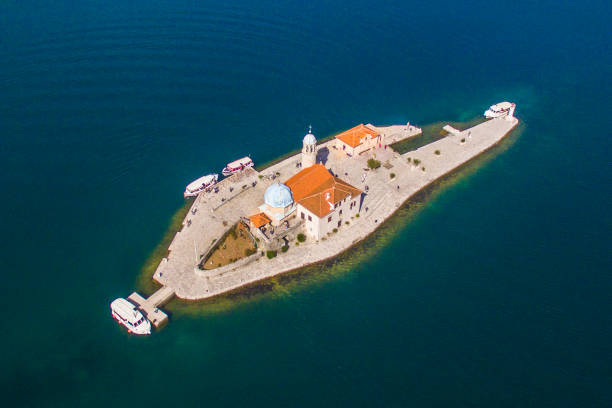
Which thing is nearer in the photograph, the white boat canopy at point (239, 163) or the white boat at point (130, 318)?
the white boat at point (130, 318)

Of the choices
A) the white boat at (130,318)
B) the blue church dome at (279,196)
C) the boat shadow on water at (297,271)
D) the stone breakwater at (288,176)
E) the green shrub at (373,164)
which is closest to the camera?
the white boat at (130,318)

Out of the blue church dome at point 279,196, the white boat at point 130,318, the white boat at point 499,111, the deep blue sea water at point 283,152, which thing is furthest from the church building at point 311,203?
the white boat at point 499,111

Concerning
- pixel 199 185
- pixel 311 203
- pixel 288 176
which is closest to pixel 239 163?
pixel 199 185

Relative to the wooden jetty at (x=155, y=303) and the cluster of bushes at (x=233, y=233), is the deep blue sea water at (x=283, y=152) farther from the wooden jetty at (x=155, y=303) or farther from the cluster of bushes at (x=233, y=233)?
the cluster of bushes at (x=233, y=233)

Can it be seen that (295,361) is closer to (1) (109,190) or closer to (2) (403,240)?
(2) (403,240)

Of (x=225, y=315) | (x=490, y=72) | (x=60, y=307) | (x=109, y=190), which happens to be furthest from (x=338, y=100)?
(x=60, y=307)

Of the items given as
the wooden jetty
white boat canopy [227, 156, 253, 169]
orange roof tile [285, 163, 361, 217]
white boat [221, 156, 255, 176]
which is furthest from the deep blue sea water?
orange roof tile [285, 163, 361, 217]

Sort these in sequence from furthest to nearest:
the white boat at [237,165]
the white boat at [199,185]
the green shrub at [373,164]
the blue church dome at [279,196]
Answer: the white boat at [237,165], the green shrub at [373,164], the white boat at [199,185], the blue church dome at [279,196]
